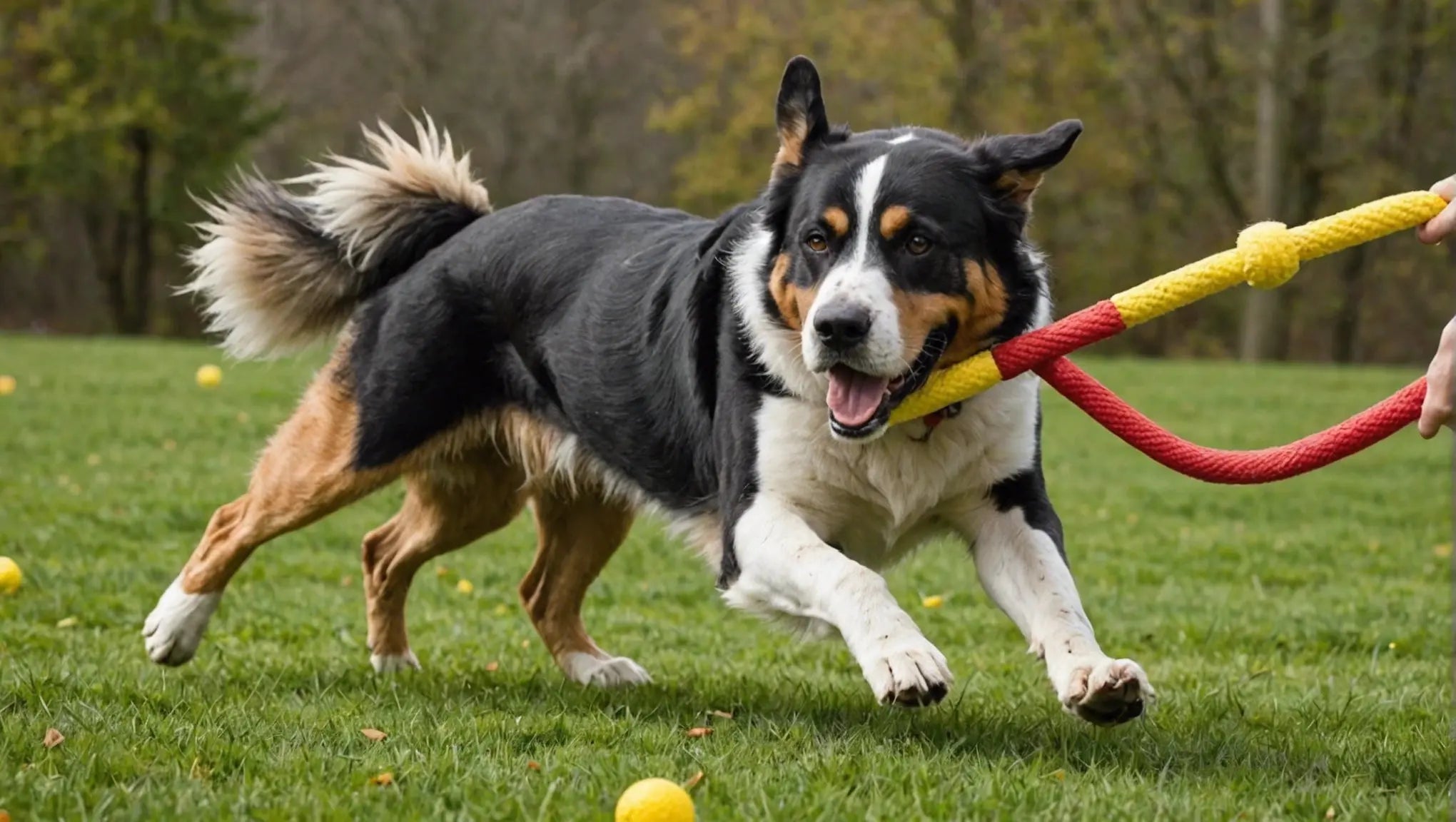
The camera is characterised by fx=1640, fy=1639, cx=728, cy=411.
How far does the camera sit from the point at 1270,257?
13.8ft

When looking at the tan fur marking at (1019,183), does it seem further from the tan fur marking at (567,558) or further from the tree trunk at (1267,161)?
the tree trunk at (1267,161)

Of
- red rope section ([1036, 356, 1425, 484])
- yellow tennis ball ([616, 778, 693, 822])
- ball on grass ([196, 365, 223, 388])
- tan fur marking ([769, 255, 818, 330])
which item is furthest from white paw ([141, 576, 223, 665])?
ball on grass ([196, 365, 223, 388])

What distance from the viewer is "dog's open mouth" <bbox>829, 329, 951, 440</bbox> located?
440 cm

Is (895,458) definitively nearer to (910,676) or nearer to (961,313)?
(961,313)

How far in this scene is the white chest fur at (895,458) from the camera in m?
4.67

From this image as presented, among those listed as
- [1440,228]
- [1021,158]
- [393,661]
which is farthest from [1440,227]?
[393,661]

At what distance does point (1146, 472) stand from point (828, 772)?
30.4 ft

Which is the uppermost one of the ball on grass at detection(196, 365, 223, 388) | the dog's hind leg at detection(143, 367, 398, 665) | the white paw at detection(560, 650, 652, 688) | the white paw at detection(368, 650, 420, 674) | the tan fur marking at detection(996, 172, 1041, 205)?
the tan fur marking at detection(996, 172, 1041, 205)

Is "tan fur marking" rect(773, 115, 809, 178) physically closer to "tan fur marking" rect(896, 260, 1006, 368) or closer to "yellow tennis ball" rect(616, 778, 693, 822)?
"tan fur marking" rect(896, 260, 1006, 368)

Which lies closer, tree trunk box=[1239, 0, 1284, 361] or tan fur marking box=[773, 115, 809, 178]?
tan fur marking box=[773, 115, 809, 178]

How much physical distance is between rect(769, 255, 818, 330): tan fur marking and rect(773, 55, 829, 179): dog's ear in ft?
0.98

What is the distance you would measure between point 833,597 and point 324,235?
3.03m

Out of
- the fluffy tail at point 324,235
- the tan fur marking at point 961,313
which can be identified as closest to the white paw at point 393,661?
the fluffy tail at point 324,235

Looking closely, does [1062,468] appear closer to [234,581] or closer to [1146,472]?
[1146,472]
